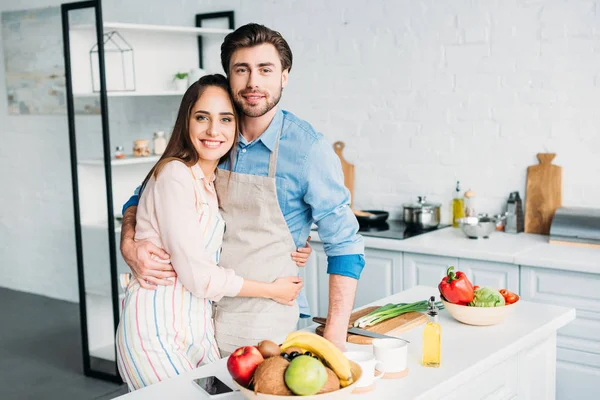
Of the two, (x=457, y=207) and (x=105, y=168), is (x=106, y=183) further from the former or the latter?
(x=457, y=207)

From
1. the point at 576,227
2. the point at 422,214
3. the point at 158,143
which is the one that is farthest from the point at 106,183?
the point at 576,227

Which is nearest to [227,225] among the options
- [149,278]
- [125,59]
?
[149,278]

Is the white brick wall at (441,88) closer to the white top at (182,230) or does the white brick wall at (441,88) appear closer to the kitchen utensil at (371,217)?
the kitchen utensil at (371,217)

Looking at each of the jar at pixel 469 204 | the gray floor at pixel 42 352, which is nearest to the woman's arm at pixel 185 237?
the jar at pixel 469 204

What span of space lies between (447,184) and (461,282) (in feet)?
6.84

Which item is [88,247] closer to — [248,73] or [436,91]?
[436,91]

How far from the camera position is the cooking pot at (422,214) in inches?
168

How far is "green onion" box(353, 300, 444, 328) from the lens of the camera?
2.37 m

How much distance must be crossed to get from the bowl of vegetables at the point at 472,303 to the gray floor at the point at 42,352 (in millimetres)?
2551

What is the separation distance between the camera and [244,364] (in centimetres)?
168

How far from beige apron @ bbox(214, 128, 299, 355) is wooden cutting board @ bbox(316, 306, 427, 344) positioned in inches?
7.6

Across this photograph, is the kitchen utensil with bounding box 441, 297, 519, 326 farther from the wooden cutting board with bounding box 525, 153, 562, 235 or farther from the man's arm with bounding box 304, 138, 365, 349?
the wooden cutting board with bounding box 525, 153, 562, 235

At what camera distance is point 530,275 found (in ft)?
Result: 11.5

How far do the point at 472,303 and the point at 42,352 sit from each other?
11.8ft
